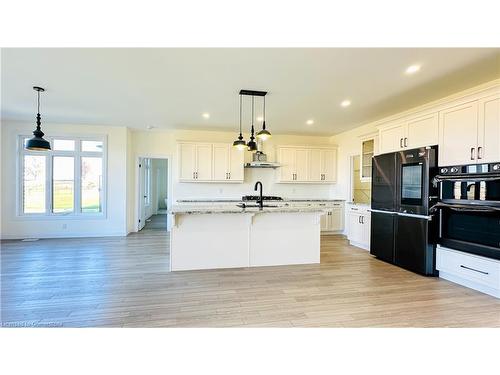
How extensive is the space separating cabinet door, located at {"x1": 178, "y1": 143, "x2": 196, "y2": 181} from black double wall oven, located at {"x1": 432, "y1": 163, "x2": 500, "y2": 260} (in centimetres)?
475

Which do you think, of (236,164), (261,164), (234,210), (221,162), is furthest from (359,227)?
(221,162)

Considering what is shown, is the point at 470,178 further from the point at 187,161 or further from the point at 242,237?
the point at 187,161

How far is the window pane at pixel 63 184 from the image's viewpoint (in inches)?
233

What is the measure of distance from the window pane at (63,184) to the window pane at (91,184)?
245 millimetres

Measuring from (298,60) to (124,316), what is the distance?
3.01m

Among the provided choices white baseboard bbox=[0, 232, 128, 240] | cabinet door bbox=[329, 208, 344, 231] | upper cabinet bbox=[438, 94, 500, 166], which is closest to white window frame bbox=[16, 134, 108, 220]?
white baseboard bbox=[0, 232, 128, 240]

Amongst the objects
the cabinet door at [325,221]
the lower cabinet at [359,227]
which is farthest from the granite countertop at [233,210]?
the cabinet door at [325,221]

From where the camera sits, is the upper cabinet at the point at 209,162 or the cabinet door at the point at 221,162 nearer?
the upper cabinet at the point at 209,162

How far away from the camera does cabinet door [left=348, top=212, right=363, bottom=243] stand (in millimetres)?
5250

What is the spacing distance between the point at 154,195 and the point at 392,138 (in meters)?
8.84

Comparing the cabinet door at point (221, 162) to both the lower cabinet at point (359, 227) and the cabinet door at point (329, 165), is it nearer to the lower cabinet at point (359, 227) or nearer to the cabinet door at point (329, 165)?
the cabinet door at point (329, 165)
